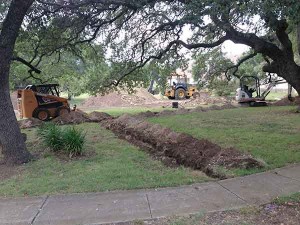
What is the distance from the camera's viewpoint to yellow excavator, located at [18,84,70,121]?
16.4 metres

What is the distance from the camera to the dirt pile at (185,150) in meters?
6.23

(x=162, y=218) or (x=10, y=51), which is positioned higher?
(x=10, y=51)

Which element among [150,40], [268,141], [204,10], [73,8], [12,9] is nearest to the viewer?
[12,9]

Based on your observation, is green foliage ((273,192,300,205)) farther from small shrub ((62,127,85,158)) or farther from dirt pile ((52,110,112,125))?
dirt pile ((52,110,112,125))

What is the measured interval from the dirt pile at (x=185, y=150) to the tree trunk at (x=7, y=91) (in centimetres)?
315

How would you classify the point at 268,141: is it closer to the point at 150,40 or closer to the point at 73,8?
the point at 73,8

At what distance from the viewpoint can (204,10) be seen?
7.33 meters

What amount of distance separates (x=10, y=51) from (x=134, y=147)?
153 inches

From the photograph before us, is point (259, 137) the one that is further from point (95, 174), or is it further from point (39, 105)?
point (39, 105)

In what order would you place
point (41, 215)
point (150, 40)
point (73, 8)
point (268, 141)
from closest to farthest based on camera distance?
point (41, 215), point (268, 141), point (73, 8), point (150, 40)

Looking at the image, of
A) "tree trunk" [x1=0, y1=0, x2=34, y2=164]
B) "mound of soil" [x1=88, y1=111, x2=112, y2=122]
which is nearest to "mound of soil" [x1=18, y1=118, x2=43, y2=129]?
"mound of soil" [x1=88, y1=111, x2=112, y2=122]

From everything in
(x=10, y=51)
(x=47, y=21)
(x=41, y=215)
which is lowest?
(x=41, y=215)

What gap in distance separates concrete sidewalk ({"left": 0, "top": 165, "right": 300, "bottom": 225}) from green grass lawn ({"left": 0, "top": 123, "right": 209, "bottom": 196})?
32 centimetres

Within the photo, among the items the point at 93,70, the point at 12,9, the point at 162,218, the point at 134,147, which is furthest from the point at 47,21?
the point at 162,218
